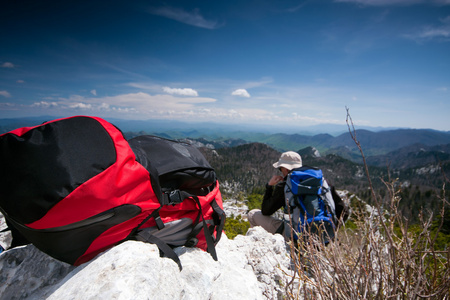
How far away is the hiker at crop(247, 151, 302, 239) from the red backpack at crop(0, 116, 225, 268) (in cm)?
240

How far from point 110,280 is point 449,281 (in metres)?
2.20

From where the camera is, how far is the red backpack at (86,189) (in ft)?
5.15

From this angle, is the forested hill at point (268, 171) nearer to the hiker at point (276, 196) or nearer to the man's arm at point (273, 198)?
the hiker at point (276, 196)

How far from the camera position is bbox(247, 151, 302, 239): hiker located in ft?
14.3

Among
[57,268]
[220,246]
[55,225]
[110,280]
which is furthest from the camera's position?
[220,246]

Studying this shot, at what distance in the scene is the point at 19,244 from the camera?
2.29 meters

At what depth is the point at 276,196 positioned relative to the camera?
4.37 m

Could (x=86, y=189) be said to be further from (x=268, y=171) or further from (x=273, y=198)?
(x=268, y=171)

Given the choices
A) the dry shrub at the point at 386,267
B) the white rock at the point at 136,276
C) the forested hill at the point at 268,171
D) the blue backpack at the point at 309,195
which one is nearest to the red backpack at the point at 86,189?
the white rock at the point at 136,276

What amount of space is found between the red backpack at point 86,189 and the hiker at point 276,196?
2.40m

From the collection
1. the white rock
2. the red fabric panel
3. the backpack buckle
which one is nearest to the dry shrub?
the white rock

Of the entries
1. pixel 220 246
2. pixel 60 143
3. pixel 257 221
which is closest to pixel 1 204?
pixel 60 143

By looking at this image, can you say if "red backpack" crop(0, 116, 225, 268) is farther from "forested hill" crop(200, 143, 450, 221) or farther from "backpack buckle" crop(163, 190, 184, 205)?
"forested hill" crop(200, 143, 450, 221)

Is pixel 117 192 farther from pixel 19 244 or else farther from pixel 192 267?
pixel 19 244
